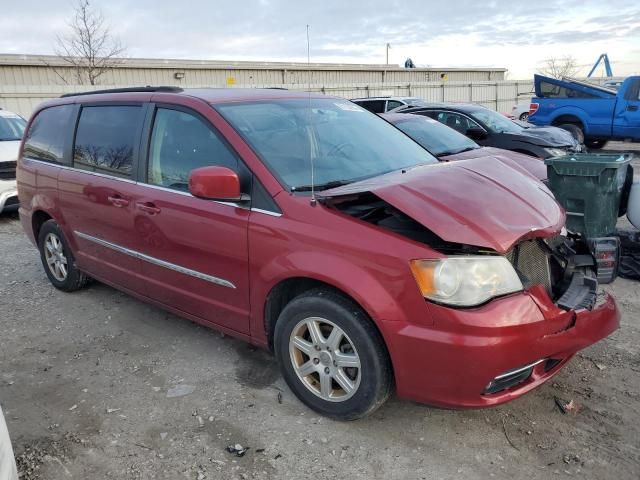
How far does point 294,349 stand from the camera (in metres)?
2.99

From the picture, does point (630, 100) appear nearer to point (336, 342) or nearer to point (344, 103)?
point (344, 103)

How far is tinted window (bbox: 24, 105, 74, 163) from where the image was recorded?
459 cm

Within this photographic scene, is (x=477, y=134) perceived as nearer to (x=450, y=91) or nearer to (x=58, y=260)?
(x=58, y=260)

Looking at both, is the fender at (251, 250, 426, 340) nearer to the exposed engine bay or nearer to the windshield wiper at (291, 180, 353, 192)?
the exposed engine bay

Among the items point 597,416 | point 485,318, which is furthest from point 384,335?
point 597,416

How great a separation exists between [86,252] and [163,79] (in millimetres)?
22345

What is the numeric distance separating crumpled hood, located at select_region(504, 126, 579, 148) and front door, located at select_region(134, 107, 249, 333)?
22.2 ft

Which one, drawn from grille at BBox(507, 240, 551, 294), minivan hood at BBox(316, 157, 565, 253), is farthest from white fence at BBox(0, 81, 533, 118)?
grille at BBox(507, 240, 551, 294)

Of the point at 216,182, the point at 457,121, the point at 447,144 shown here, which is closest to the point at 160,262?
the point at 216,182

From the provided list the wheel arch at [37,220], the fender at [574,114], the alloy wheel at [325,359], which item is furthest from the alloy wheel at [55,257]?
the fender at [574,114]

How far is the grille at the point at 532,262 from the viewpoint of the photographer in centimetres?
279

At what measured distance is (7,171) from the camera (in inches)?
317

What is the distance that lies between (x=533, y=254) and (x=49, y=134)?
13.6 feet

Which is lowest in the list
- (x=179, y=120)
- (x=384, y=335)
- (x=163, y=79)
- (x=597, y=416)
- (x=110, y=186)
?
(x=597, y=416)
